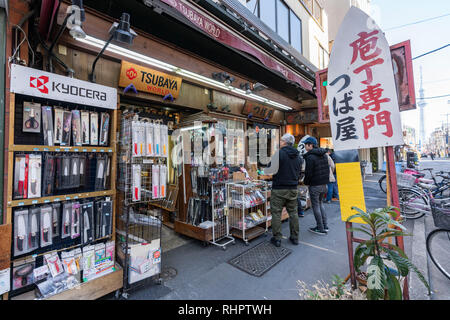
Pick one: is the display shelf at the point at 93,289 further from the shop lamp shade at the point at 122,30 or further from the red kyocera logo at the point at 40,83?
the shop lamp shade at the point at 122,30

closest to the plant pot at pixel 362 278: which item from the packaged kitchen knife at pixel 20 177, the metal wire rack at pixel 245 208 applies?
the metal wire rack at pixel 245 208

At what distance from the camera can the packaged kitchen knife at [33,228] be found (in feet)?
7.32

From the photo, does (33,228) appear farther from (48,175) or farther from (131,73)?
(131,73)

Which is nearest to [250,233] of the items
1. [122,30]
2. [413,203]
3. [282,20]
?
[122,30]

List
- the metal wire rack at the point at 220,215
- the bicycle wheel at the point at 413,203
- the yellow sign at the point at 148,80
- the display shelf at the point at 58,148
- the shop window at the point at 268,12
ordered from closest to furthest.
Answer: the display shelf at the point at 58,148 < the yellow sign at the point at 148,80 < the metal wire rack at the point at 220,215 < the bicycle wheel at the point at 413,203 < the shop window at the point at 268,12

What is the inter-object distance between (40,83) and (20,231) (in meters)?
1.67

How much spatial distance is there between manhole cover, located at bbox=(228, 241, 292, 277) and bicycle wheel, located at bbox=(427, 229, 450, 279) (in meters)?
2.06

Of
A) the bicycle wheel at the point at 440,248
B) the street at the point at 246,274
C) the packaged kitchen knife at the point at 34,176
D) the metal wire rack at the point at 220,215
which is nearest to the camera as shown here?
the packaged kitchen knife at the point at 34,176

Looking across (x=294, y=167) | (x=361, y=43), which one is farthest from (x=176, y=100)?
(x=361, y=43)

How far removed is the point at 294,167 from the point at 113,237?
342cm

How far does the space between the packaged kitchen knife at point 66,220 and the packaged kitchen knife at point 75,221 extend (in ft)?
0.13

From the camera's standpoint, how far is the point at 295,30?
880cm

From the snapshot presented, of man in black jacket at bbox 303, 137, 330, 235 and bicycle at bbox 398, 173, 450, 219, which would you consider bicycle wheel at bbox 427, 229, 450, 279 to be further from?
bicycle at bbox 398, 173, 450, 219

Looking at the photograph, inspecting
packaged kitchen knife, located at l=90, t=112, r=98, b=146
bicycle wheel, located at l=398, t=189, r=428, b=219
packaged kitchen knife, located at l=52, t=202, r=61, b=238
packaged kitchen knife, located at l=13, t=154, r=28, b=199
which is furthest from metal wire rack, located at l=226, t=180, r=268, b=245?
bicycle wheel, located at l=398, t=189, r=428, b=219
